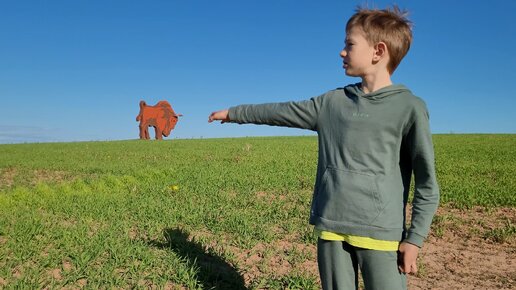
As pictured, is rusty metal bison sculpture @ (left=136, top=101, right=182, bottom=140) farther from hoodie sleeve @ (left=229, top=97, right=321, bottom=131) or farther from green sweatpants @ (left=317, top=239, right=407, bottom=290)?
green sweatpants @ (left=317, top=239, right=407, bottom=290)

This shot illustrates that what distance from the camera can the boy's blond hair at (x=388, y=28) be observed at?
2348mm

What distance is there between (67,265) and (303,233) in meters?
2.88

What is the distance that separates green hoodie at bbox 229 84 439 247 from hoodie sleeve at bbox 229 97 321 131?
0.45ft

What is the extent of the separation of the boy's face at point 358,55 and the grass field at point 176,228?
2362mm

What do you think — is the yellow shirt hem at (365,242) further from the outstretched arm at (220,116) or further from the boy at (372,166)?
the outstretched arm at (220,116)

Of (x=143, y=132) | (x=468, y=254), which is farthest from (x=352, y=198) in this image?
(x=143, y=132)

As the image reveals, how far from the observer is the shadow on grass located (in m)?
4.04

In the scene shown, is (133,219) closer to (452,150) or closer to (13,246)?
(13,246)

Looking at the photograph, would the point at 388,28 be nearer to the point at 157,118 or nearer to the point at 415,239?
the point at 415,239

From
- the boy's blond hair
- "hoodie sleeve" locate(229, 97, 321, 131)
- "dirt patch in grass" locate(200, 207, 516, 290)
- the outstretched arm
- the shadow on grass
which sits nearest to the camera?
the boy's blond hair

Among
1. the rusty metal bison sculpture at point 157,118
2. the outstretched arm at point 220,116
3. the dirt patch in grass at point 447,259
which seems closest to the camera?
the outstretched arm at point 220,116

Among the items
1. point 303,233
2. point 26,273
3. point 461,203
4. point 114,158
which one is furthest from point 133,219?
Answer: point 114,158

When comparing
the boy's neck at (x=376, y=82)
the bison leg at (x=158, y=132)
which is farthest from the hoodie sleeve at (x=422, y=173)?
the bison leg at (x=158, y=132)

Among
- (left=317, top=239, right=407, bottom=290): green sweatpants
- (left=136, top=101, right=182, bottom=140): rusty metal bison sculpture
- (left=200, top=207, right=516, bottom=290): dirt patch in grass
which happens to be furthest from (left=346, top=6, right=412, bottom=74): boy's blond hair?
(left=136, top=101, right=182, bottom=140): rusty metal bison sculpture
